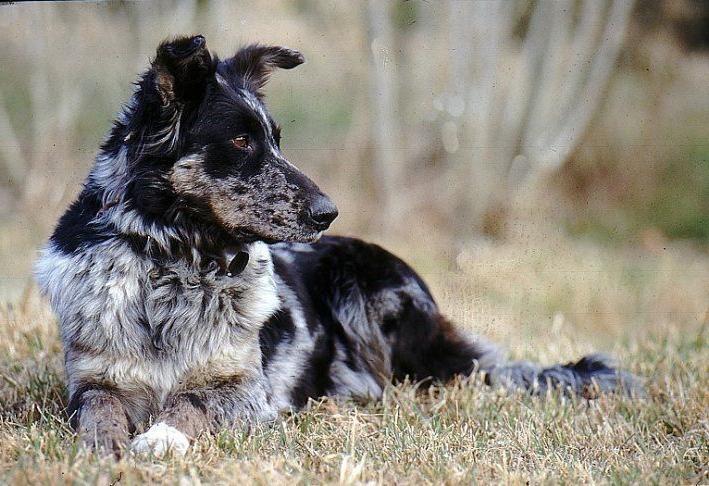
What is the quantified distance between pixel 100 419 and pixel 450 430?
155 centimetres

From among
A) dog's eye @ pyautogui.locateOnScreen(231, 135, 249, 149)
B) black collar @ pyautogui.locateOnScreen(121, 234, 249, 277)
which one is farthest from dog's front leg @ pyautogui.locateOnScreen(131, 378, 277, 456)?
dog's eye @ pyautogui.locateOnScreen(231, 135, 249, 149)

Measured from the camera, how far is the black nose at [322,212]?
386cm

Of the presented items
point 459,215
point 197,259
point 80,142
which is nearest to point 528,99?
point 459,215

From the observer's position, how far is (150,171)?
379cm

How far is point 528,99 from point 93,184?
753cm

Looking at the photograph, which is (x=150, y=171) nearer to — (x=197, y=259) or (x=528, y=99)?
(x=197, y=259)

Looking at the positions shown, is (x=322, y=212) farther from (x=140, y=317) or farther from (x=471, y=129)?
(x=471, y=129)

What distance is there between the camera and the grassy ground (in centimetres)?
311

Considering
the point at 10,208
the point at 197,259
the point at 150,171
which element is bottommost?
the point at 10,208

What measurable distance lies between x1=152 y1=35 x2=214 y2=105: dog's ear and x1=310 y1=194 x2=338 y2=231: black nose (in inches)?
28.0

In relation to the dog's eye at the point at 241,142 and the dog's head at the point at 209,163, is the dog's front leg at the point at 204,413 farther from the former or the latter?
the dog's eye at the point at 241,142

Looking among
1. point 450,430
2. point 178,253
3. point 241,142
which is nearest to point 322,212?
point 241,142

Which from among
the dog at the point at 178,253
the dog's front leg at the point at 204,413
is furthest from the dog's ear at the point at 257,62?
the dog's front leg at the point at 204,413

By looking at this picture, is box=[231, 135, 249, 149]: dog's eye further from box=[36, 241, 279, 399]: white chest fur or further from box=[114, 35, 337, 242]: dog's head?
box=[36, 241, 279, 399]: white chest fur
